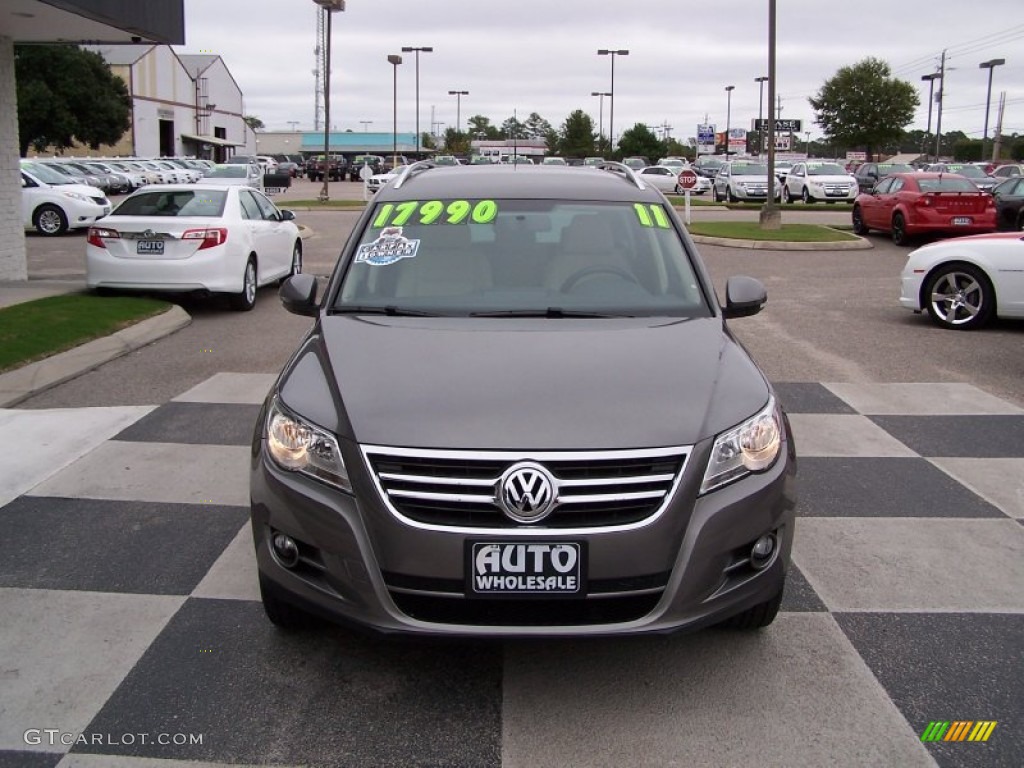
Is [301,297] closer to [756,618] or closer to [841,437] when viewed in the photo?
[756,618]

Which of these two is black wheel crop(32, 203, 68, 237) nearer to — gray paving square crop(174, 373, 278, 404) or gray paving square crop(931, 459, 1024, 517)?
gray paving square crop(174, 373, 278, 404)

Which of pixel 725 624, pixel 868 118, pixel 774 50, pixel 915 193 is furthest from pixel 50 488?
pixel 868 118

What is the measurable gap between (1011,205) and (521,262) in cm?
1904

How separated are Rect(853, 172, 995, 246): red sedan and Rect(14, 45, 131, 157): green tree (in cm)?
5165

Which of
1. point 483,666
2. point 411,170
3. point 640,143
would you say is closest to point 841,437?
point 411,170

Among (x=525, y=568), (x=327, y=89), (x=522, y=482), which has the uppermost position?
(x=327, y=89)

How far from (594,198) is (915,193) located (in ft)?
56.5

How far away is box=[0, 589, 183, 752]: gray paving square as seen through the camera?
3.38 m

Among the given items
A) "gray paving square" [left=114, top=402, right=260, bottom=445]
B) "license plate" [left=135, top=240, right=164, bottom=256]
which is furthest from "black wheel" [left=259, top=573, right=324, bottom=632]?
"license plate" [left=135, top=240, right=164, bottom=256]

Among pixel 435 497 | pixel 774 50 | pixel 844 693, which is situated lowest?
pixel 844 693

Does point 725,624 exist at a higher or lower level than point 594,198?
lower

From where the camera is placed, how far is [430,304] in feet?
14.8

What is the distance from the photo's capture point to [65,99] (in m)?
61.3

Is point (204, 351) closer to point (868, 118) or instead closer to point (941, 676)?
point (941, 676)
